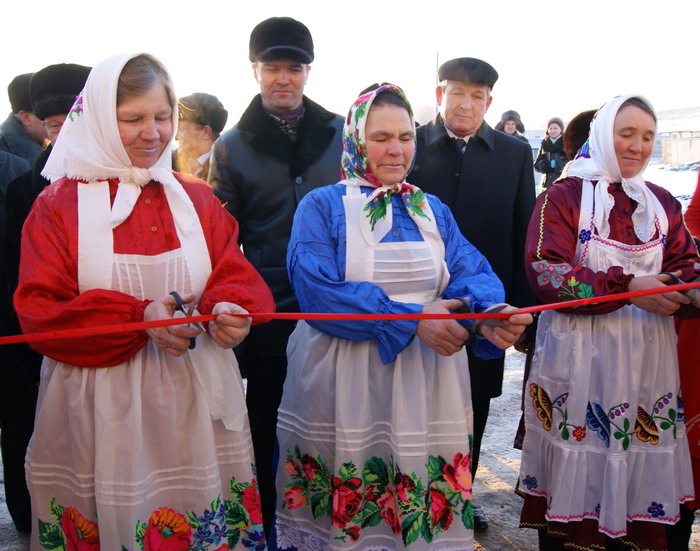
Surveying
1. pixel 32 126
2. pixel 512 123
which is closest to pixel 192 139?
pixel 32 126

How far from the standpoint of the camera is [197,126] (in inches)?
198

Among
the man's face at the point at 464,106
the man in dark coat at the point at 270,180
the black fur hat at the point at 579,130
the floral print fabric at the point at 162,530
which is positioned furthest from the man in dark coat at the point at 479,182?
the floral print fabric at the point at 162,530

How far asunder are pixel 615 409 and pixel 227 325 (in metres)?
1.79

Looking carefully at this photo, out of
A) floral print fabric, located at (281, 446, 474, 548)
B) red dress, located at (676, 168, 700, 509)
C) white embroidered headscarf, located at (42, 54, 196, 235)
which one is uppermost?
white embroidered headscarf, located at (42, 54, 196, 235)

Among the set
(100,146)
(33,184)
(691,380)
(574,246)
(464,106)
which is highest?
(464,106)

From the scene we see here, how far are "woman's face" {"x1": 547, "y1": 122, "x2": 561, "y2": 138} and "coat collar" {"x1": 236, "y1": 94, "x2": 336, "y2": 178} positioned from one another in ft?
28.6

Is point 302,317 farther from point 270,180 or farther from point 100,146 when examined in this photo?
point 270,180

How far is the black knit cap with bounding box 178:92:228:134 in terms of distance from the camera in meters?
5.01

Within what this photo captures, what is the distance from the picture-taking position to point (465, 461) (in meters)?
2.53

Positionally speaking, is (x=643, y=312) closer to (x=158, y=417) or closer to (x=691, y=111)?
(x=158, y=417)

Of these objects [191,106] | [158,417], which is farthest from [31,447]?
[191,106]

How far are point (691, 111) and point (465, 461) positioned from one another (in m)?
19.6

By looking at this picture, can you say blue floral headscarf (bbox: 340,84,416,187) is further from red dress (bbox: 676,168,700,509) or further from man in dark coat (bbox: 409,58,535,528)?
red dress (bbox: 676,168,700,509)

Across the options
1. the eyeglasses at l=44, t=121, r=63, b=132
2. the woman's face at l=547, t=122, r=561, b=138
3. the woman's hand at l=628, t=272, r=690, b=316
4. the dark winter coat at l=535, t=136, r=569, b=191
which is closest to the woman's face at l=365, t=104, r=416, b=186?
the woman's hand at l=628, t=272, r=690, b=316
